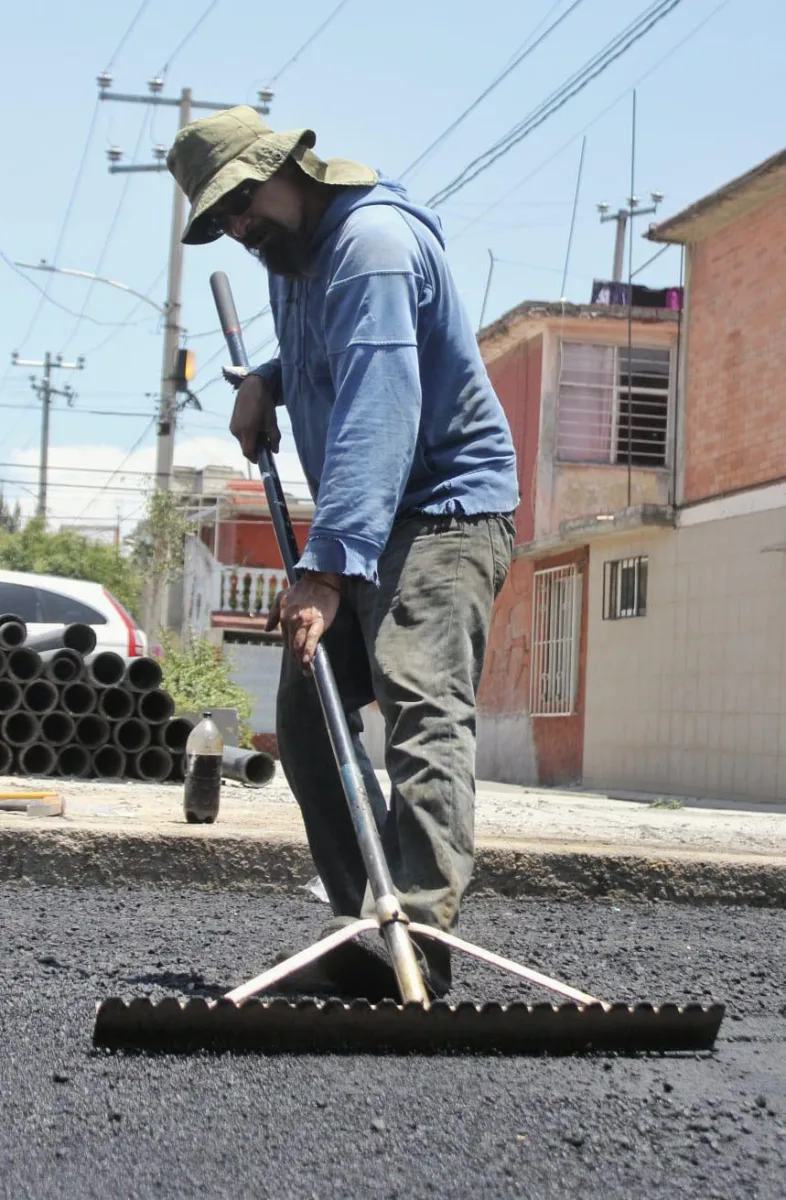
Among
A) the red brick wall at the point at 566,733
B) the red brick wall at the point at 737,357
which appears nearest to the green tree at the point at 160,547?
the red brick wall at the point at 566,733

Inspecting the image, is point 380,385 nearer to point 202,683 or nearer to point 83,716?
point 83,716

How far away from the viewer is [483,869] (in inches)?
179

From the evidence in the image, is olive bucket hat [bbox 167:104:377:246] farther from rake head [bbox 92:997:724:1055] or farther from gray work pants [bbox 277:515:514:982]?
rake head [bbox 92:997:724:1055]

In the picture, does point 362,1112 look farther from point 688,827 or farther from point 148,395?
point 148,395

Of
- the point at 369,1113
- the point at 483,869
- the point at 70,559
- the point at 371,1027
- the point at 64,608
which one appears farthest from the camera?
the point at 70,559

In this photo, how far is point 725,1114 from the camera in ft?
7.24

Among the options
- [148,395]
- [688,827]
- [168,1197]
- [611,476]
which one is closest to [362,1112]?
[168,1197]

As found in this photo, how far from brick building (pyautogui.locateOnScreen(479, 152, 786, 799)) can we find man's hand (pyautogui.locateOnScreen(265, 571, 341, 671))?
11613mm

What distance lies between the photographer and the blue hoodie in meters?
3.03

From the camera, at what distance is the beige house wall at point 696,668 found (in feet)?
47.3

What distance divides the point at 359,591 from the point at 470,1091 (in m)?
1.22

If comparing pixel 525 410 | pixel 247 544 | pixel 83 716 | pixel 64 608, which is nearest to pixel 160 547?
pixel 247 544

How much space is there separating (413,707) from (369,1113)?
3.43 ft

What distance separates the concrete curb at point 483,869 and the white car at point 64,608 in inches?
275
